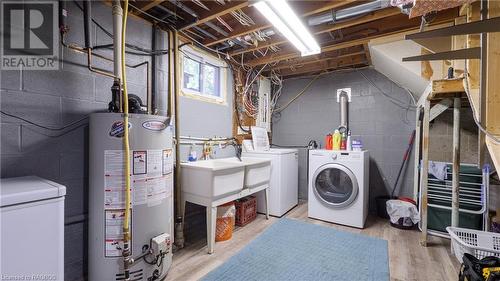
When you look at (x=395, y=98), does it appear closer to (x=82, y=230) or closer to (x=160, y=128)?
(x=160, y=128)

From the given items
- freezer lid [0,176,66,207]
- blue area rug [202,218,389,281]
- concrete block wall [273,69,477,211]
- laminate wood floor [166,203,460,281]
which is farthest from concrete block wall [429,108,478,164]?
freezer lid [0,176,66,207]

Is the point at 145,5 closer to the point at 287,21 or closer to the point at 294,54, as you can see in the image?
the point at 287,21

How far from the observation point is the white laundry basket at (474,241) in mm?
1715

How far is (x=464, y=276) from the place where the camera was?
1.48 m

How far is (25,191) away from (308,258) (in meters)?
2.04

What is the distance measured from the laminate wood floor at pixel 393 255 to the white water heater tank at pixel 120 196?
359mm

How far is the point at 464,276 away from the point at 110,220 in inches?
93.8

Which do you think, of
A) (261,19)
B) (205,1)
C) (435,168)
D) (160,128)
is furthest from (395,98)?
(160,128)

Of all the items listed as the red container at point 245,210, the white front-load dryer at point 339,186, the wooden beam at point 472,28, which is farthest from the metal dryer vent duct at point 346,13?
the red container at point 245,210

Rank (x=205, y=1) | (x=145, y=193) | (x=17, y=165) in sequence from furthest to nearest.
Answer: (x=205, y=1) < (x=145, y=193) < (x=17, y=165)

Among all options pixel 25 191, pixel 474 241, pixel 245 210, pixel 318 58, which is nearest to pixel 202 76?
pixel 318 58

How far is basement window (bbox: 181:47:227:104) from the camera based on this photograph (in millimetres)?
2598

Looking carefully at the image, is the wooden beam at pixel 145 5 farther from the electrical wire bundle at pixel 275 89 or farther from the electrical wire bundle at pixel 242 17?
the electrical wire bundle at pixel 275 89

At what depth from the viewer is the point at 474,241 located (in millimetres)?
1917
